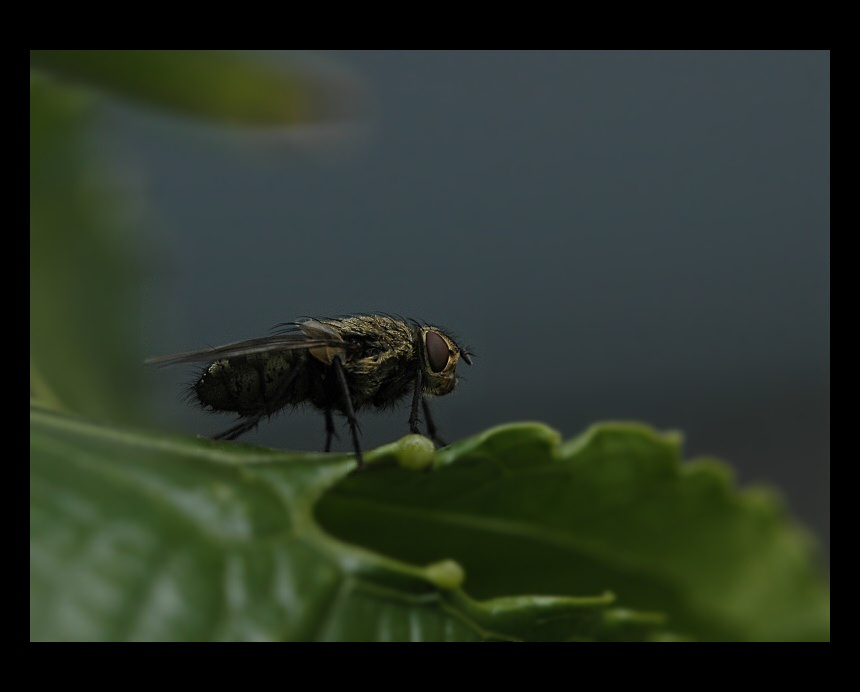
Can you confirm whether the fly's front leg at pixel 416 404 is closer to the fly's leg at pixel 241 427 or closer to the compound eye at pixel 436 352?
the compound eye at pixel 436 352

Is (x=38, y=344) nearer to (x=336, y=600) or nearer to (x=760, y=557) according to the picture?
(x=336, y=600)

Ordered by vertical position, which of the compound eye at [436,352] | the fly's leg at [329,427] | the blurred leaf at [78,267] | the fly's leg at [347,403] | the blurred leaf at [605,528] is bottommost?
the blurred leaf at [605,528]

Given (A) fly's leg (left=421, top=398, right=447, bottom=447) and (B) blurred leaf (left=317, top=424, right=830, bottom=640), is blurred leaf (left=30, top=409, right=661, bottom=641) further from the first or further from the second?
(A) fly's leg (left=421, top=398, right=447, bottom=447)

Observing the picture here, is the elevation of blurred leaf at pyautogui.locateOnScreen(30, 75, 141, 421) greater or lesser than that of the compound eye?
greater

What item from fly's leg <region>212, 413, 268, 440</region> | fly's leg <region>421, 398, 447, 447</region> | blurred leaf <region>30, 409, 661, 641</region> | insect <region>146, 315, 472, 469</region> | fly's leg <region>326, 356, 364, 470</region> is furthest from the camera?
fly's leg <region>421, 398, 447, 447</region>

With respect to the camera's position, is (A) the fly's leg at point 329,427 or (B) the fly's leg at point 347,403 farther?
(A) the fly's leg at point 329,427

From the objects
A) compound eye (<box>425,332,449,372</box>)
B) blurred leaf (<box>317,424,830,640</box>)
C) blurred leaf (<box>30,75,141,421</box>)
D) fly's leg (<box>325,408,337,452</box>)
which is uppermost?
blurred leaf (<box>30,75,141,421</box>)

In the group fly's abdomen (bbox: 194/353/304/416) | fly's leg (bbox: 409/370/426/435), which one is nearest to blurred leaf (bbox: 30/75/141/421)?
fly's abdomen (bbox: 194/353/304/416)

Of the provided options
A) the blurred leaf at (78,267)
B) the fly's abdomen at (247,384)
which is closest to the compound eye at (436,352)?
the fly's abdomen at (247,384)

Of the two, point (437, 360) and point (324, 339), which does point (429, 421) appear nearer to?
point (437, 360)
